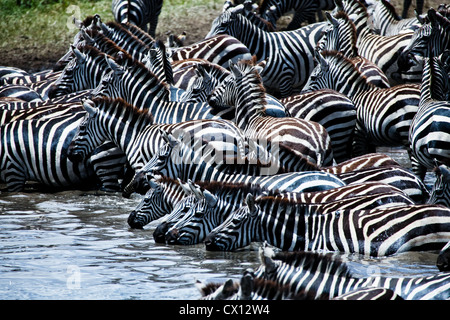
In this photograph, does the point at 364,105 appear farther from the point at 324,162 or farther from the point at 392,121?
the point at 324,162

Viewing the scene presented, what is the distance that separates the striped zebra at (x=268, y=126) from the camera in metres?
9.79

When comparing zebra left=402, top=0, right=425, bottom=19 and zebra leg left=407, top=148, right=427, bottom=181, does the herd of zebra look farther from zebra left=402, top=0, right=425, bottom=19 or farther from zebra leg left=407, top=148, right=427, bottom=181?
zebra left=402, top=0, right=425, bottom=19

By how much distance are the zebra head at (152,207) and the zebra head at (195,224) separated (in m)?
0.73

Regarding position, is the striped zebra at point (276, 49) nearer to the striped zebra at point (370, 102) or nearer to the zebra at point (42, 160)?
the striped zebra at point (370, 102)

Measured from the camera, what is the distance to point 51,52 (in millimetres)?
18047

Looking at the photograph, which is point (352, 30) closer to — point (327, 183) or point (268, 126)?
point (268, 126)

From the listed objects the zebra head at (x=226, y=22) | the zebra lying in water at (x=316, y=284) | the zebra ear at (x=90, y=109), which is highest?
the zebra head at (x=226, y=22)

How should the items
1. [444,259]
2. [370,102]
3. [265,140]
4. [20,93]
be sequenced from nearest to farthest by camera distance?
[444,259], [265,140], [370,102], [20,93]

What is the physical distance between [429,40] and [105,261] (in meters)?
7.74

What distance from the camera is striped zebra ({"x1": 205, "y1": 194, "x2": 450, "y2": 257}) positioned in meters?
7.07

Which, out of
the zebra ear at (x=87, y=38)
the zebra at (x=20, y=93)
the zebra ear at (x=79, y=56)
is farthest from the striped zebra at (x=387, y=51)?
the zebra at (x=20, y=93)

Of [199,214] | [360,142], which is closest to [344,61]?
[360,142]

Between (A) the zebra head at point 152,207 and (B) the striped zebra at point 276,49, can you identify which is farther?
(B) the striped zebra at point 276,49

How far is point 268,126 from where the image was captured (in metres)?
10.2
